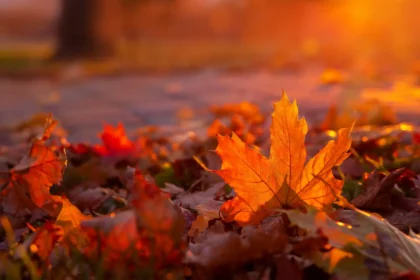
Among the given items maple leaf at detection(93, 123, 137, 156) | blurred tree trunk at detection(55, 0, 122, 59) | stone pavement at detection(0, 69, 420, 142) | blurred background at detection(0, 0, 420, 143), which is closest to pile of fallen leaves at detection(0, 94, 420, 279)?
maple leaf at detection(93, 123, 137, 156)

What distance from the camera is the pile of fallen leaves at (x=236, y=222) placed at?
2.87 feet

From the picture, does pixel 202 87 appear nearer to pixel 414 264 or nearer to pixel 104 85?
pixel 104 85

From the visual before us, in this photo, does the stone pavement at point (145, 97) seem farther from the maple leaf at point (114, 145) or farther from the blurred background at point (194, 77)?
the maple leaf at point (114, 145)

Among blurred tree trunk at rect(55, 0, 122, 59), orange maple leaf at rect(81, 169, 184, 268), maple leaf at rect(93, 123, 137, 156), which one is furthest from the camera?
blurred tree trunk at rect(55, 0, 122, 59)

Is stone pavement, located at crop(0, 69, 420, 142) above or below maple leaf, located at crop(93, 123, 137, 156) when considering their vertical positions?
below

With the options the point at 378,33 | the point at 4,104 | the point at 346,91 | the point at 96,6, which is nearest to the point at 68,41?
the point at 96,6

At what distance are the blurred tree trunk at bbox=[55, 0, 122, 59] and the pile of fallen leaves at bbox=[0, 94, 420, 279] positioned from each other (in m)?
10.4

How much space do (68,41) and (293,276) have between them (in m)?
11.2

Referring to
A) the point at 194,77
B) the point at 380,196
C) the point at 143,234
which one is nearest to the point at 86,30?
the point at 194,77

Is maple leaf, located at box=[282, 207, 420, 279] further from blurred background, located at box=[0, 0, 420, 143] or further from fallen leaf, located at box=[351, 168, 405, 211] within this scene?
blurred background, located at box=[0, 0, 420, 143]

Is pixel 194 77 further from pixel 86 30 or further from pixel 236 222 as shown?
pixel 86 30

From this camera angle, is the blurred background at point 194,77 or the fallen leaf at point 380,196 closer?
the fallen leaf at point 380,196

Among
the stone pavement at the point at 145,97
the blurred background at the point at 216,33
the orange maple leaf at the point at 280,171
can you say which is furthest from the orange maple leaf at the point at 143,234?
the blurred background at the point at 216,33

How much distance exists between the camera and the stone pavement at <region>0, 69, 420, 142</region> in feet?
11.4
